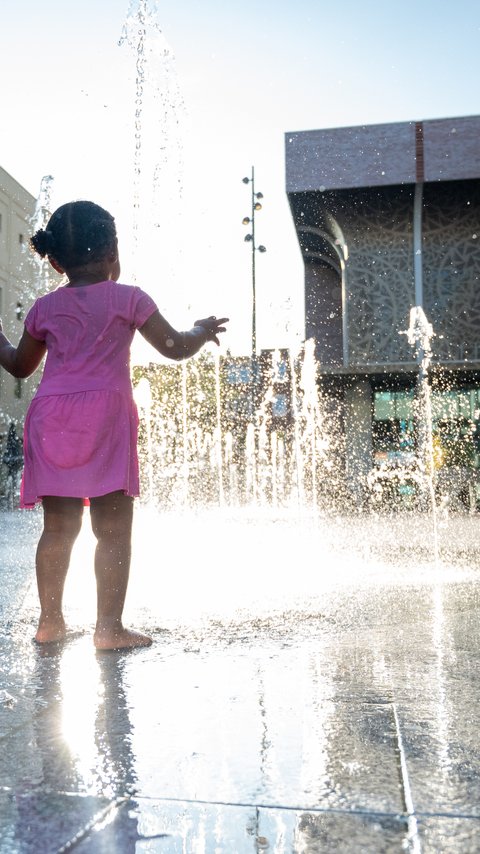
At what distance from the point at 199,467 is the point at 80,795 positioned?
77.3ft

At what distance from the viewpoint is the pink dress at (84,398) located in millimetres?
2461

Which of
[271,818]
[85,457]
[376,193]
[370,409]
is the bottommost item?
[271,818]

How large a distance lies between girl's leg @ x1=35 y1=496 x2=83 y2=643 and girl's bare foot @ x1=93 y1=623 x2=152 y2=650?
17 centimetres

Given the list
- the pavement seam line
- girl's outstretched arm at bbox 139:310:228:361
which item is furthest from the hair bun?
the pavement seam line

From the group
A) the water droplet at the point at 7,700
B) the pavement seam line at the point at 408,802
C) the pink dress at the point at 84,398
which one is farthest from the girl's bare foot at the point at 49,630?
the pavement seam line at the point at 408,802

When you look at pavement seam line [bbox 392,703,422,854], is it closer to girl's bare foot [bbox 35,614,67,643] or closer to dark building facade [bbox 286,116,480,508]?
girl's bare foot [bbox 35,614,67,643]

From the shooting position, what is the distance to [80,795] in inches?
49.7

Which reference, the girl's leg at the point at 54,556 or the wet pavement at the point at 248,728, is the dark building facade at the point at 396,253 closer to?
the wet pavement at the point at 248,728

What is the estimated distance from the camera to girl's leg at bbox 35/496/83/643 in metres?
2.52

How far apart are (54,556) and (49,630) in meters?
0.21

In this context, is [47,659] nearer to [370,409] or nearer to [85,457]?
[85,457]

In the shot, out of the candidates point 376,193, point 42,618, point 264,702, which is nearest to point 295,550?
point 42,618

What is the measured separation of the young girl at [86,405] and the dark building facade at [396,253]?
18.0 metres

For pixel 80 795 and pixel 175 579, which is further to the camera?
pixel 175 579
